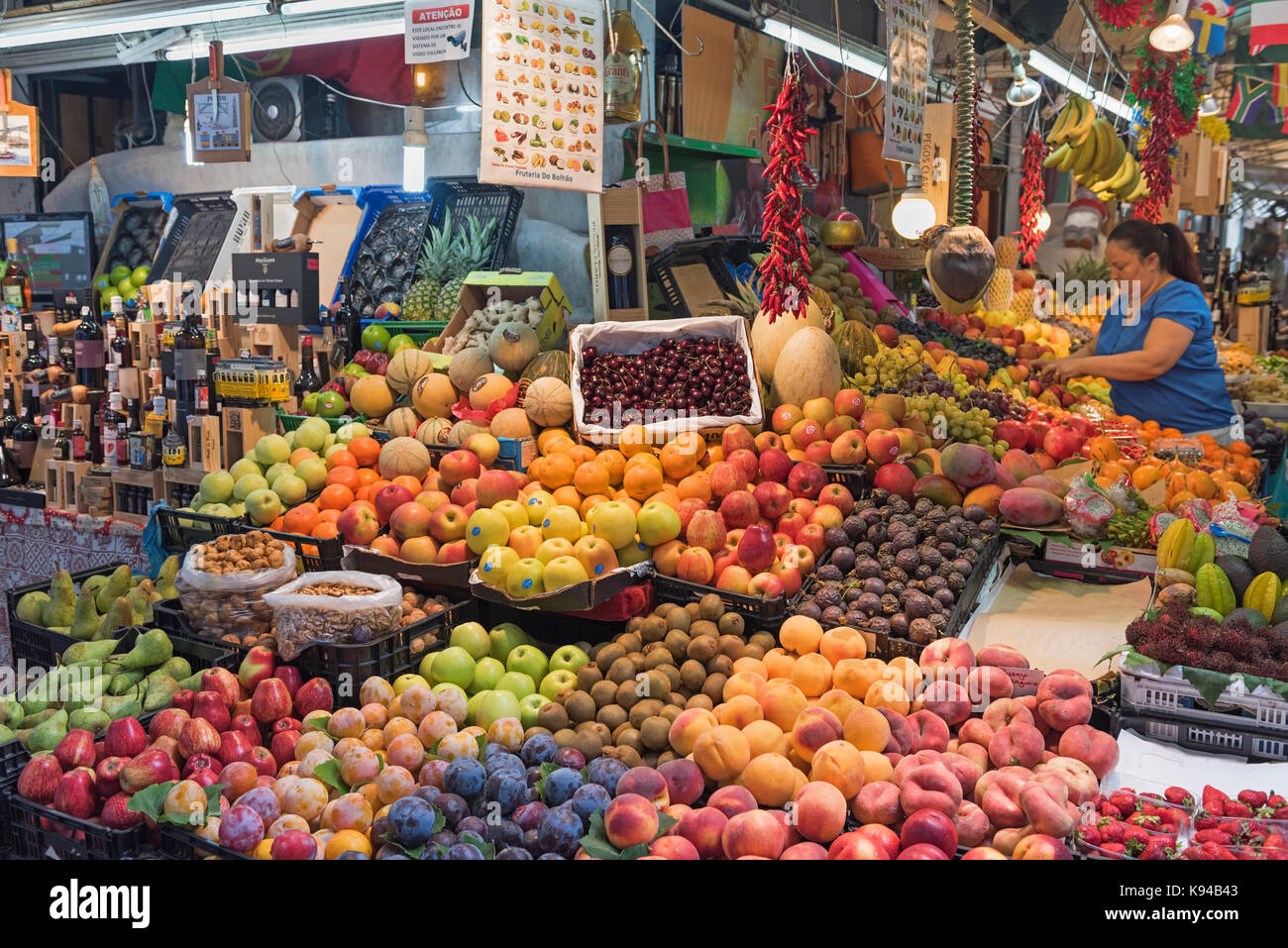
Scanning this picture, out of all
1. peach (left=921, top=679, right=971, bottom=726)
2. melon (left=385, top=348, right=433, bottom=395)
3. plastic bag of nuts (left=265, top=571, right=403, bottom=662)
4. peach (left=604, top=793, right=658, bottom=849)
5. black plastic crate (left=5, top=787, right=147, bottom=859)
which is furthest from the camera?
melon (left=385, top=348, right=433, bottom=395)

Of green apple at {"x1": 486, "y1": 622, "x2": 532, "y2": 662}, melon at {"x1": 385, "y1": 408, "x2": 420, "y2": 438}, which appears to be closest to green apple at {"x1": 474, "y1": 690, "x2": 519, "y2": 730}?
green apple at {"x1": 486, "y1": 622, "x2": 532, "y2": 662}

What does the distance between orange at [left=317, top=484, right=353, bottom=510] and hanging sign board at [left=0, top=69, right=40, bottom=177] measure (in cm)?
478

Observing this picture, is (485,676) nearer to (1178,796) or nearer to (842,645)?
(842,645)

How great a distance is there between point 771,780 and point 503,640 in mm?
1169

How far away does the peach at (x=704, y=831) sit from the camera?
81.1 inches

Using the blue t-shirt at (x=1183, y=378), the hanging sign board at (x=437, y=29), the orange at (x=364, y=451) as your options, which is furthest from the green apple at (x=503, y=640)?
the blue t-shirt at (x=1183, y=378)

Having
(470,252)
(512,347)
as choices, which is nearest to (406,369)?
(512,347)

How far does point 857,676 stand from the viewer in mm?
2562

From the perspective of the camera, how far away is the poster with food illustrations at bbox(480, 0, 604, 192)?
3922mm

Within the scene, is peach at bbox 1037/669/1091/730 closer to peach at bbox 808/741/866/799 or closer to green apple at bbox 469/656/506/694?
peach at bbox 808/741/866/799

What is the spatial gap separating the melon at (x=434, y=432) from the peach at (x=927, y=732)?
2.51 meters

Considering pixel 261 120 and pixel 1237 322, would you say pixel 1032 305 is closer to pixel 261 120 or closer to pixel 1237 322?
pixel 1237 322

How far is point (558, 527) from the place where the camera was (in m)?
3.41

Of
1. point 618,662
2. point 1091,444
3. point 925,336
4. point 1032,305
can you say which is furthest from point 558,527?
point 1032,305
